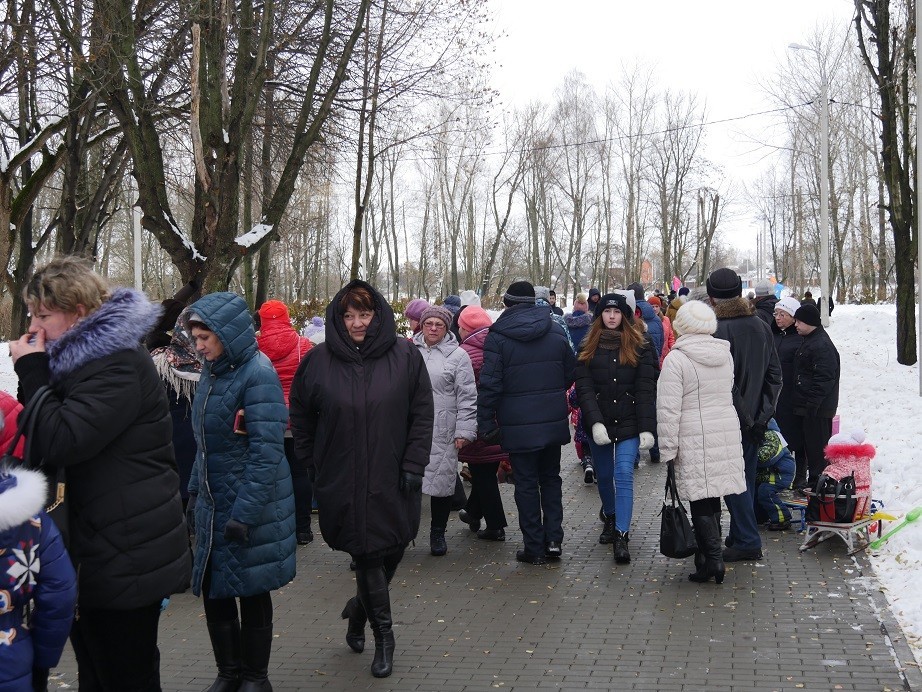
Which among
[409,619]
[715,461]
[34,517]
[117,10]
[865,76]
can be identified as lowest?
[409,619]

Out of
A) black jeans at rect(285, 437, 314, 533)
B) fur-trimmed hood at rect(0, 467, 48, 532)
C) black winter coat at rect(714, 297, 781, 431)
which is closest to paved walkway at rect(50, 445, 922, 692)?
black jeans at rect(285, 437, 314, 533)

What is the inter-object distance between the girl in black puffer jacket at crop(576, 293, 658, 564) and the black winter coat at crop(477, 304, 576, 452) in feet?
0.59

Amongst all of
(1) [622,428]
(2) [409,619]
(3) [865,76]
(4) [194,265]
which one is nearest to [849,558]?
(1) [622,428]

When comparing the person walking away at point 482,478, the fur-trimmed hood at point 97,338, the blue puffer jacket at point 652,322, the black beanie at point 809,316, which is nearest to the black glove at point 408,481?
the fur-trimmed hood at point 97,338

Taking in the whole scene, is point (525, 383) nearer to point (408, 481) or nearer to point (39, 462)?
point (408, 481)

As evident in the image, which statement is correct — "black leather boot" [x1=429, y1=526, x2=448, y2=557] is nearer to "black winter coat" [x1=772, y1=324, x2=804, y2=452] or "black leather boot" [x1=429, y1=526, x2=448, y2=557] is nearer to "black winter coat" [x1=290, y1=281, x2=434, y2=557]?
"black winter coat" [x1=290, y1=281, x2=434, y2=557]

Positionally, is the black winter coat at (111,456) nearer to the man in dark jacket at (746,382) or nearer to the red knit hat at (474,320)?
the man in dark jacket at (746,382)

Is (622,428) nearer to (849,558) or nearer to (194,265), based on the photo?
(849,558)

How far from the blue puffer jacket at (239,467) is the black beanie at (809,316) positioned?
231 inches

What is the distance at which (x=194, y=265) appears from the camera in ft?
39.4

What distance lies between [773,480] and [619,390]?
6.10ft

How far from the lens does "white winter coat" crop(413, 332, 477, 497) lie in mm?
7992

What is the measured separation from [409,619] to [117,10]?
8.60 metres

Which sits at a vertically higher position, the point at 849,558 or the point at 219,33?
the point at 219,33
